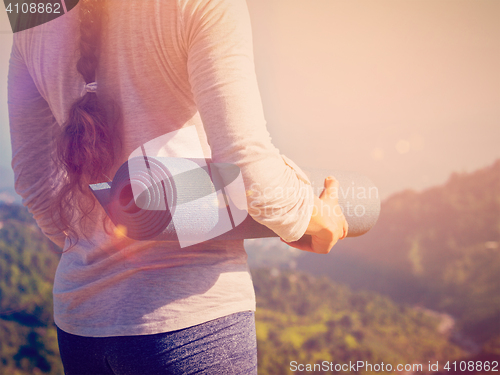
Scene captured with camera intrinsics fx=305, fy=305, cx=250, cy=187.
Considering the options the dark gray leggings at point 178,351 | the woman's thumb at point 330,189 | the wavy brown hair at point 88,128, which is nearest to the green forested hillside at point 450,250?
the woman's thumb at point 330,189

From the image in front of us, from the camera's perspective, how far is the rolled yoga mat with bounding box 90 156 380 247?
362mm

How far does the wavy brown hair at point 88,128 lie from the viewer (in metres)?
0.42

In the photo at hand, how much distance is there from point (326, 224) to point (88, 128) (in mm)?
370

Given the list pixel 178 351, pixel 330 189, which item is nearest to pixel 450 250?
pixel 330 189

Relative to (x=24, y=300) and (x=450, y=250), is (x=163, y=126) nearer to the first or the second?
(x=24, y=300)

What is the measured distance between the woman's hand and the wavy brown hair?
0.31 m

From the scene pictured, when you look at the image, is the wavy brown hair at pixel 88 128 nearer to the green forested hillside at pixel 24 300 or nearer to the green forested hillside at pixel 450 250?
the green forested hillside at pixel 24 300

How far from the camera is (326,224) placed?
1.53 ft

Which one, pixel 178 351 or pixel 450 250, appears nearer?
pixel 178 351

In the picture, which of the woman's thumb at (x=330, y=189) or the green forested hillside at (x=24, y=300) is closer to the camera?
the woman's thumb at (x=330, y=189)

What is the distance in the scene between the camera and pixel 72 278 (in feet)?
1.64

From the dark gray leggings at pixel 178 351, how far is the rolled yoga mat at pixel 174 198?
0.14 meters

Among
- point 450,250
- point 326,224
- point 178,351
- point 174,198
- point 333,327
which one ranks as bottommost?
point 333,327

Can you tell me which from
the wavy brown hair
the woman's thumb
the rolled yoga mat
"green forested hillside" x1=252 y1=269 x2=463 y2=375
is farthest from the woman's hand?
"green forested hillside" x1=252 y1=269 x2=463 y2=375
